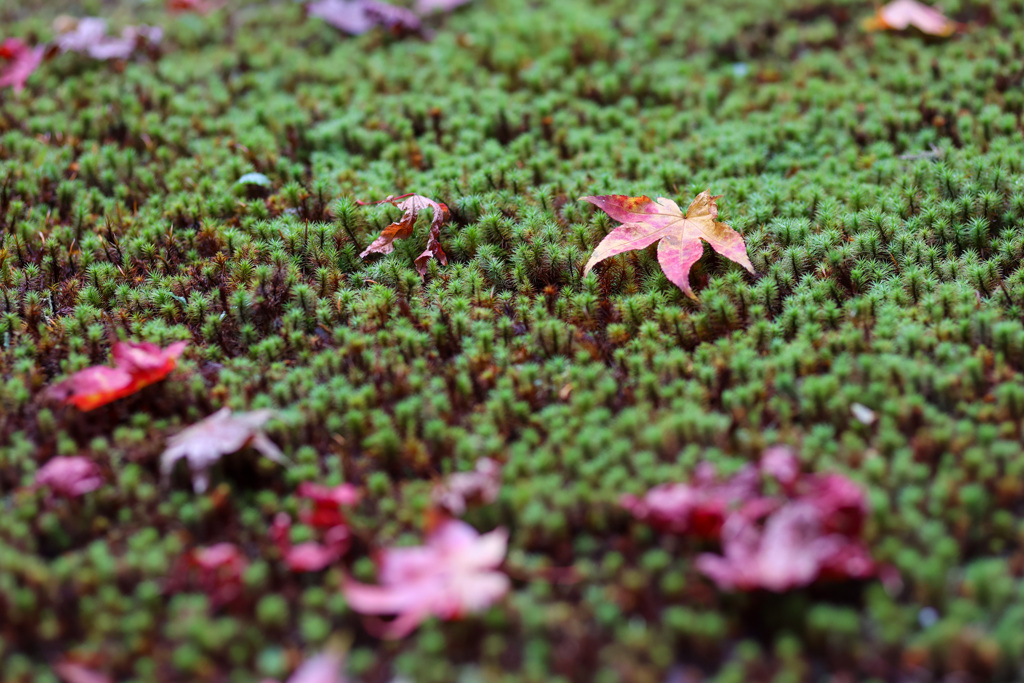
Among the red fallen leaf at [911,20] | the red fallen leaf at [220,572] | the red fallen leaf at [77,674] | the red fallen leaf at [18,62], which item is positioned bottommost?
the red fallen leaf at [77,674]

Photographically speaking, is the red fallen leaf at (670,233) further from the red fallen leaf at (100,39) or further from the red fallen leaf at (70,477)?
the red fallen leaf at (100,39)

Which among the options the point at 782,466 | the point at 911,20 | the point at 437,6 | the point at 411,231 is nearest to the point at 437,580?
the point at 782,466

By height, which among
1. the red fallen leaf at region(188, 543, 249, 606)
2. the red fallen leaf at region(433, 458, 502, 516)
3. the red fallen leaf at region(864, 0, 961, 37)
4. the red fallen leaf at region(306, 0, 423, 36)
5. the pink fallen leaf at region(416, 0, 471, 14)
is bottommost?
the red fallen leaf at region(188, 543, 249, 606)

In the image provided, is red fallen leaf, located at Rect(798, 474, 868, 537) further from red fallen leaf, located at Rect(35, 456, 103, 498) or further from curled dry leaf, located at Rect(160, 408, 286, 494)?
red fallen leaf, located at Rect(35, 456, 103, 498)

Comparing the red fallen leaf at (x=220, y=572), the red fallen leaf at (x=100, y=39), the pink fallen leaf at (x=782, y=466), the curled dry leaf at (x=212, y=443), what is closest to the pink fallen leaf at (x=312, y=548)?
the red fallen leaf at (x=220, y=572)

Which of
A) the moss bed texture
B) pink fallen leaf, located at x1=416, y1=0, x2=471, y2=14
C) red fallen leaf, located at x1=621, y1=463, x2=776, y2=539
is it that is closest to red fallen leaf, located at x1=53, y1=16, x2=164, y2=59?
the moss bed texture

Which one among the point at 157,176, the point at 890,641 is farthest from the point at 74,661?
the point at 157,176

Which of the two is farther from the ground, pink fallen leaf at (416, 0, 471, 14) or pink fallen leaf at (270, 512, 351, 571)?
pink fallen leaf at (416, 0, 471, 14)

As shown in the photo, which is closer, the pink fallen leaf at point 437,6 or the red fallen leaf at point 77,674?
the red fallen leaf at point 77,674

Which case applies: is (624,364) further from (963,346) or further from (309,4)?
(309,4)
